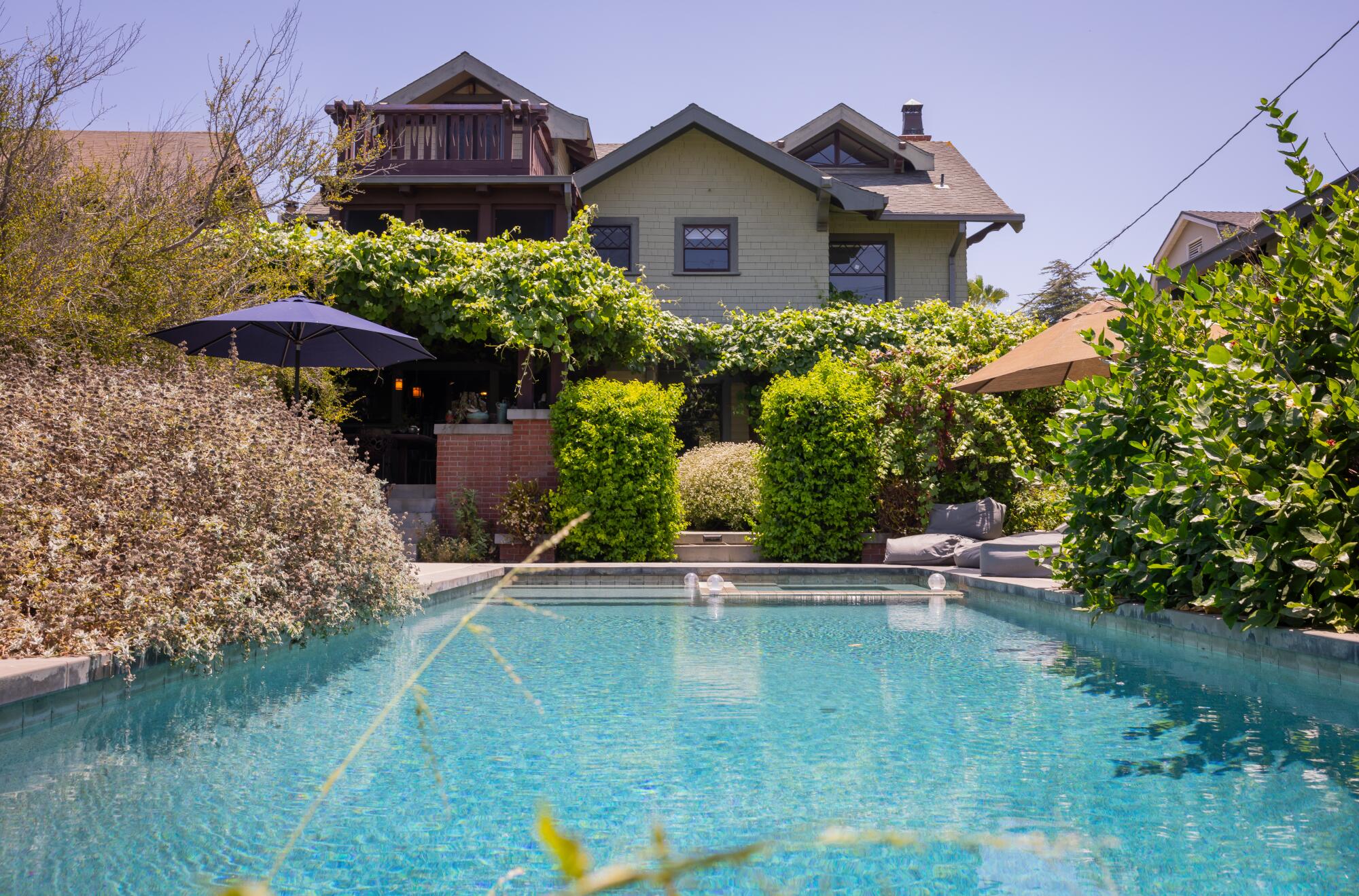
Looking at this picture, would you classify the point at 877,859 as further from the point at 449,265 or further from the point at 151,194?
the point at 449,265

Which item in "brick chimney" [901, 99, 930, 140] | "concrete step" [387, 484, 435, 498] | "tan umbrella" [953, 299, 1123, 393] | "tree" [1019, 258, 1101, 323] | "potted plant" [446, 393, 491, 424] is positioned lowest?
"concrete step" [387, 484, 435, 498]

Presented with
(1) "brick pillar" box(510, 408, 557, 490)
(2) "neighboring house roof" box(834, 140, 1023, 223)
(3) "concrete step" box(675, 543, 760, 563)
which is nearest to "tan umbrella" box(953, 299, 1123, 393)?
(3) "concrete step" box(675, 543, 760, 563)

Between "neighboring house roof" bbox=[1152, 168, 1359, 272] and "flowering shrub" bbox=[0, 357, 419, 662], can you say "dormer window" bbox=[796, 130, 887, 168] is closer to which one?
"neighboring house roof" bbox=[1152, 168, 1359, 272]

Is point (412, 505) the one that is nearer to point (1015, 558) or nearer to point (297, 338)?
point (297, 338)

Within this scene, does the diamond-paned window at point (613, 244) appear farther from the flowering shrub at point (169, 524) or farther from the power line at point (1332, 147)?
the power line at point (1332, 147)

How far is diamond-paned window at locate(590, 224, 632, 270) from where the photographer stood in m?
17.0

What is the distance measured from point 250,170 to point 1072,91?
1100 cm

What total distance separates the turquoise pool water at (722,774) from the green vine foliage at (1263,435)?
1.67 feet

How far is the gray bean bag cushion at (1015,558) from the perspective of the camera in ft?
31.2

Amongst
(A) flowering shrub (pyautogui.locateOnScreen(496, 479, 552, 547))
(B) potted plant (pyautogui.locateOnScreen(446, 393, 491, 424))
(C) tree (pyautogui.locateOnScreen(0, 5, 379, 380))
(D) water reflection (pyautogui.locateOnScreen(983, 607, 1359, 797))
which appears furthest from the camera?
(B) potted plant (pyautogui.locateOnScreen(446, 393, 491, 424))

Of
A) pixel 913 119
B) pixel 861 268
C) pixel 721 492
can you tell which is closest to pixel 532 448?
pixel 721 492

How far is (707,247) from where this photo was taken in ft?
56.0

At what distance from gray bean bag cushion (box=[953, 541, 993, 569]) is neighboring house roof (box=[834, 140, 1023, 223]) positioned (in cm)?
793

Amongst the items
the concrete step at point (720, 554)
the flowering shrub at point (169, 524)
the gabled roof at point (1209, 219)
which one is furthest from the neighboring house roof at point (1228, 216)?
the flowering shrub at point (169, 524)
